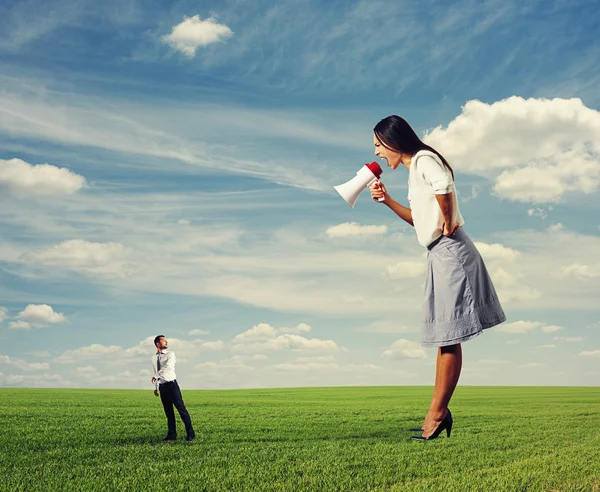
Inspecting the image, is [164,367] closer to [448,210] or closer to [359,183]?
[359,183]

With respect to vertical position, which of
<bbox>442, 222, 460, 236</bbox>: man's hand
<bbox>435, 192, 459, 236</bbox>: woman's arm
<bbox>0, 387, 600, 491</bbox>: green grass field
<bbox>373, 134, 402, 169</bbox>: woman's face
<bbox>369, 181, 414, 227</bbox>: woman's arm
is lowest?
<bbox>0, 387, 600, 491</bbox>: green grass field

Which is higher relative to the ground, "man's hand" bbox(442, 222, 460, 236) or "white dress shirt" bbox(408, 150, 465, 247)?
"white dress shirt" bbox(408, 150, 465, 247)

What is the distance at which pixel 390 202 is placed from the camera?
3.35 meters

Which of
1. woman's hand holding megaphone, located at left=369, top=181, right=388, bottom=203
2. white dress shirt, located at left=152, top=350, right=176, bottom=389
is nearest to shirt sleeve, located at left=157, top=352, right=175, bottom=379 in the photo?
white dress shirt, located at left=152, top=350, right=176, bottom=389

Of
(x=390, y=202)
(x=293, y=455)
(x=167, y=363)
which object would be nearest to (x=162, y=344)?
(x=167, y=363)

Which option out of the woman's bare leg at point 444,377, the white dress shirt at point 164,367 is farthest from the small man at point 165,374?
the woman's bare leg at point 444,377

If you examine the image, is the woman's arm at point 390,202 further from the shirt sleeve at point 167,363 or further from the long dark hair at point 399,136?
the shirt sleeve at point 167,363

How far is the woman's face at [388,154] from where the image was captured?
323 centimetres

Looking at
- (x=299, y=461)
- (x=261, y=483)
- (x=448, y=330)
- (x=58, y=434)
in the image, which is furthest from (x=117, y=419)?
(x=448, y=330)

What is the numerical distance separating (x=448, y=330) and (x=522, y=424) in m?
18.3

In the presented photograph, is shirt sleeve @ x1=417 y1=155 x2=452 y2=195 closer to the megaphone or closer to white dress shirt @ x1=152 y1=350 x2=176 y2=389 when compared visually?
the megaphone

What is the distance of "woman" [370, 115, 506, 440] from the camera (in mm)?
3047

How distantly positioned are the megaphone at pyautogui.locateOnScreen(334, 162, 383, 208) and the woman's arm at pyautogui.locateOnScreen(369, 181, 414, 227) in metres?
0.08

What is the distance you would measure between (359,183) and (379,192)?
0.61 ft
